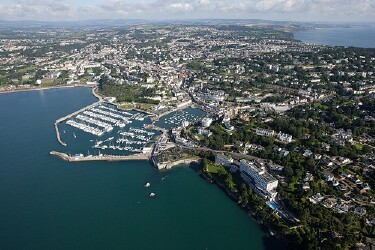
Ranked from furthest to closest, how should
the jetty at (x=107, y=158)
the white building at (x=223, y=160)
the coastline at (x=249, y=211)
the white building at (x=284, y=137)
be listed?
the white building at (x=284, y=137)
the jetty at (x=107, y=158)
the white building at (x=223, y=160)
the coastline at (x=249, y=211)

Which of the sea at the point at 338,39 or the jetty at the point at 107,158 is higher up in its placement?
the sea at the point at 338,39

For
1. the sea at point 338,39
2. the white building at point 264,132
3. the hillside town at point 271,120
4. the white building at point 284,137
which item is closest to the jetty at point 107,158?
the hillside town at point 271,120

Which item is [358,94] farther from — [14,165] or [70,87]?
[70,87]

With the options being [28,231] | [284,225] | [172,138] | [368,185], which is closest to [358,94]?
[368,185]

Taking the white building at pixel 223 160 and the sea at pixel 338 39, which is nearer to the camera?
the white building at pixel 223 160

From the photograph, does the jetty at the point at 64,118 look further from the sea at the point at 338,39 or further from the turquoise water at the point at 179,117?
the sea at the point at 338,39

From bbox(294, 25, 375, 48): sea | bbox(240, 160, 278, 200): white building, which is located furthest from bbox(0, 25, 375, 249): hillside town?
bbox(294, 25, 375, 48): sea

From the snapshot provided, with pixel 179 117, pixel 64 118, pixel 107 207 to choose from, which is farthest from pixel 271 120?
pixel 64 118

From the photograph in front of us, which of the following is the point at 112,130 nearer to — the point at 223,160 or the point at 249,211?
the point at 223,160
